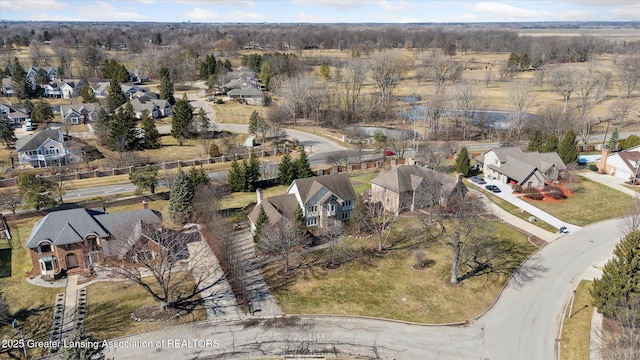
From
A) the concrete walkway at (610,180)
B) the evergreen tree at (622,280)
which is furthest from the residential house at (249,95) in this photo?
the evergreen tree at (622,280)

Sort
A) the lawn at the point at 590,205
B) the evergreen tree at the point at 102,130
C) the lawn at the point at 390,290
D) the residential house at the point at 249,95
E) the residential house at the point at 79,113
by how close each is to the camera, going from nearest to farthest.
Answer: the lawn at the point at 390,290 → the lawn at the point at 590,205 → the evergreen tree at the point at 102,130 → the residential house at the point at 79,113 → the residential house at the point at 249,95

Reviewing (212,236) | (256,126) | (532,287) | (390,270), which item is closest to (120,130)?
(256,126)

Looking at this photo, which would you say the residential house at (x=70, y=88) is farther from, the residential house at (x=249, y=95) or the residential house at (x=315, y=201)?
the residential house at (x=315, y=201)

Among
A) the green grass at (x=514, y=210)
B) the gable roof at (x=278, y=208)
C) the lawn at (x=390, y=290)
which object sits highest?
the gable roof at (x=278, y=208)

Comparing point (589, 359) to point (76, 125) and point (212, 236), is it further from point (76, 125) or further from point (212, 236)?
point (76, 125)

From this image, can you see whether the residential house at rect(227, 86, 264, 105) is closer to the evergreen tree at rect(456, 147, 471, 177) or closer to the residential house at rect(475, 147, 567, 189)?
the evergreen tree at rect(456, 147, 471, 177)

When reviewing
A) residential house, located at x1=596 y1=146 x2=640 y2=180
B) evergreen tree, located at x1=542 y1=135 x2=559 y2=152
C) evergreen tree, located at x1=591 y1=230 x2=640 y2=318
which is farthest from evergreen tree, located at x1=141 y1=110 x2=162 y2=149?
residential house, located at x1=596 y1=146 x2=640 y2=180
